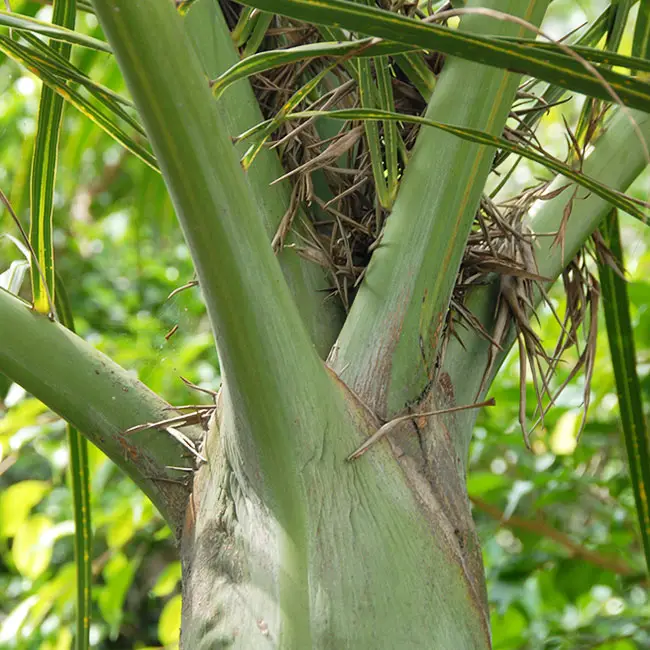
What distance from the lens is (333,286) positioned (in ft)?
1.58

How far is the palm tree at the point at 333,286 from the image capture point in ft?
1.03

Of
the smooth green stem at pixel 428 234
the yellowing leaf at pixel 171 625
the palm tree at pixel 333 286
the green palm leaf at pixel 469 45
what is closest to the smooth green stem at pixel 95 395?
the palm tree at pixel 333 286

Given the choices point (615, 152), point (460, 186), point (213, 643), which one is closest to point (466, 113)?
point (460, 186)

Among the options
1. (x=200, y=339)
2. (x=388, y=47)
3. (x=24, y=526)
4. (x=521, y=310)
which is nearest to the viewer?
(x=388, y=47)

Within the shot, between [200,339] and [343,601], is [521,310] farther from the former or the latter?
[200,339]

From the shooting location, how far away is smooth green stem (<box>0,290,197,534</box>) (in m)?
0.43

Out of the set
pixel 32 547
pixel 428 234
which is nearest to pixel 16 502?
pixel 32 547

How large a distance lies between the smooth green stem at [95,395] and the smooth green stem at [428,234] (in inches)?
4.6

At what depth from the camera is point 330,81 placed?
522 mm

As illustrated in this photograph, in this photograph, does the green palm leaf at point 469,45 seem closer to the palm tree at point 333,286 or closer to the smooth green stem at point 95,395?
the palm tree at point 333,286

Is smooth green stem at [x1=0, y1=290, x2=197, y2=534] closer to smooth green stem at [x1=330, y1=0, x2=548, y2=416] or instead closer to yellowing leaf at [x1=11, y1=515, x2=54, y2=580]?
smooth green stem at [x1=330, y1=0, x2=548, y2=416]

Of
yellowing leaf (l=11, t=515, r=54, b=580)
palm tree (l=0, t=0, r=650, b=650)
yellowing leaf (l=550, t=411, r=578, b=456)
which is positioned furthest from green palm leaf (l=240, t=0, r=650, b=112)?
yellowing leaf (l=11, t=515, r=54, b=580)

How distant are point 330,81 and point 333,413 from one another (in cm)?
24

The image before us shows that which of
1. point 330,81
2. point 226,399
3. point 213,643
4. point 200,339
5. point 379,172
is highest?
point 200,339
